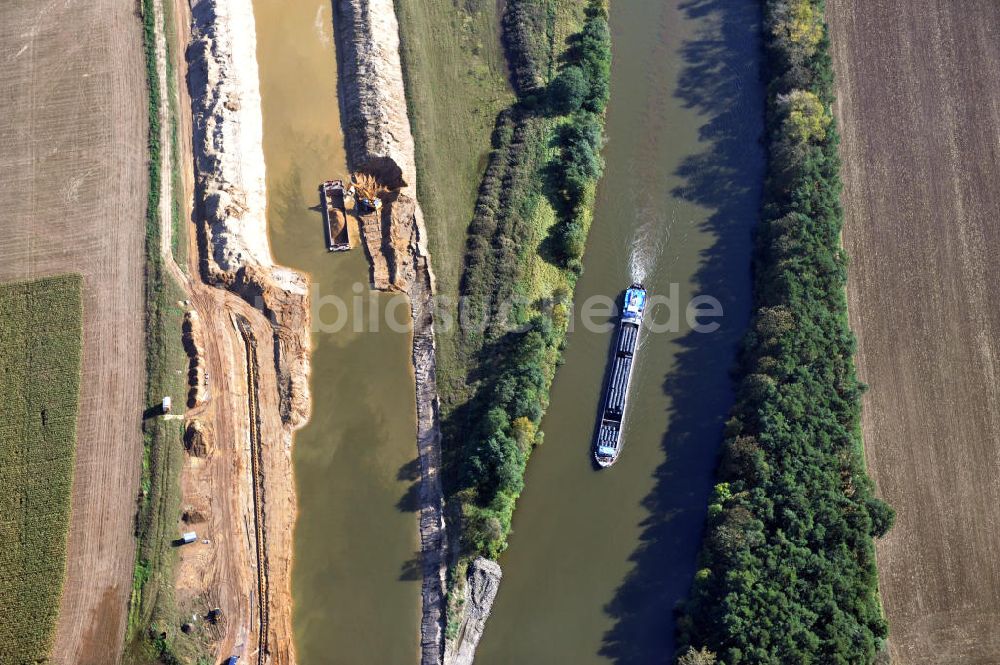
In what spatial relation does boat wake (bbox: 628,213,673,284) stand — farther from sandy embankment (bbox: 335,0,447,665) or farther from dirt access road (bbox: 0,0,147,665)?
dirt access road (bbox: 0,0,147,665)

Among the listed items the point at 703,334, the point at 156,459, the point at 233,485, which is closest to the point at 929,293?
the point at 703,334

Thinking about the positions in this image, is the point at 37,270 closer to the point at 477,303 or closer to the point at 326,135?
the point at 326,135

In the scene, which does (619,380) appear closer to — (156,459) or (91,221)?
(156,459)

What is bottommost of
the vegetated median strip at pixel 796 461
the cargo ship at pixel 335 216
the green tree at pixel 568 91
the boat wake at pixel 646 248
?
the vegetated median strip at pixel 796 461

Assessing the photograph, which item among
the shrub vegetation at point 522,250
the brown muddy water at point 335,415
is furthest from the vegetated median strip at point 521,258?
the brown muddy water at point 335,415

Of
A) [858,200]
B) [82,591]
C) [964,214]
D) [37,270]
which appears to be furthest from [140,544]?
[964,214]

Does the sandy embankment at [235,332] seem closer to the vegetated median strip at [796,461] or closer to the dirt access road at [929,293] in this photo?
the vegetated median strip at [796,461]
